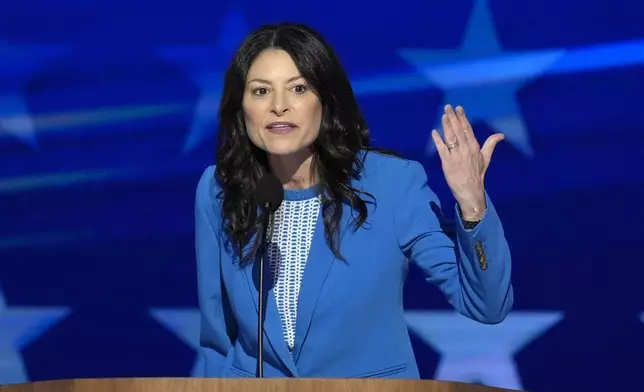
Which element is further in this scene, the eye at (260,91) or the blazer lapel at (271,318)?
the eye at (260,91)

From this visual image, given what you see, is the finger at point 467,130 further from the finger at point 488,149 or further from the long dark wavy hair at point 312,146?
the long dark wavy hair at point 312,146

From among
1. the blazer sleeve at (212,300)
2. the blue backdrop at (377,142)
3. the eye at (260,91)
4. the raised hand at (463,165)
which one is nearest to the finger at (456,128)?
the raised hand at (463,165)

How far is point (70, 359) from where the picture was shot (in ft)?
11.0

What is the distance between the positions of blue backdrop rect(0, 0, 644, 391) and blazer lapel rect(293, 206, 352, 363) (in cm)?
82

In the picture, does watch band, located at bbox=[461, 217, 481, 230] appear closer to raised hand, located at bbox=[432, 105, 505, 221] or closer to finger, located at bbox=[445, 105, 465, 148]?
raised hand, located at bbox=[432, 105, 505, 221]

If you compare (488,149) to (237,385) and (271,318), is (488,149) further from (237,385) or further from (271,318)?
(237,385)

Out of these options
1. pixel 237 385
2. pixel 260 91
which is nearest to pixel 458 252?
pixel 260 91

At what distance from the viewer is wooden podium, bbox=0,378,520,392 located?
1687 mm

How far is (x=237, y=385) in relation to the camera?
1.70 meters

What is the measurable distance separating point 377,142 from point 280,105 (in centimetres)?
78

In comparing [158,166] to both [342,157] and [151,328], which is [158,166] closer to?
[151,328]

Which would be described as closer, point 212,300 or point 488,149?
point 488,149

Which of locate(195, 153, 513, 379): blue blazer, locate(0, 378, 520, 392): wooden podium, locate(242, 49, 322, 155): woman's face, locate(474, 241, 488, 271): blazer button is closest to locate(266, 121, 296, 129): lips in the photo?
locate(242, 49, 322, 155): woman's face

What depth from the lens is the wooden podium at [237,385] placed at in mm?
1687
